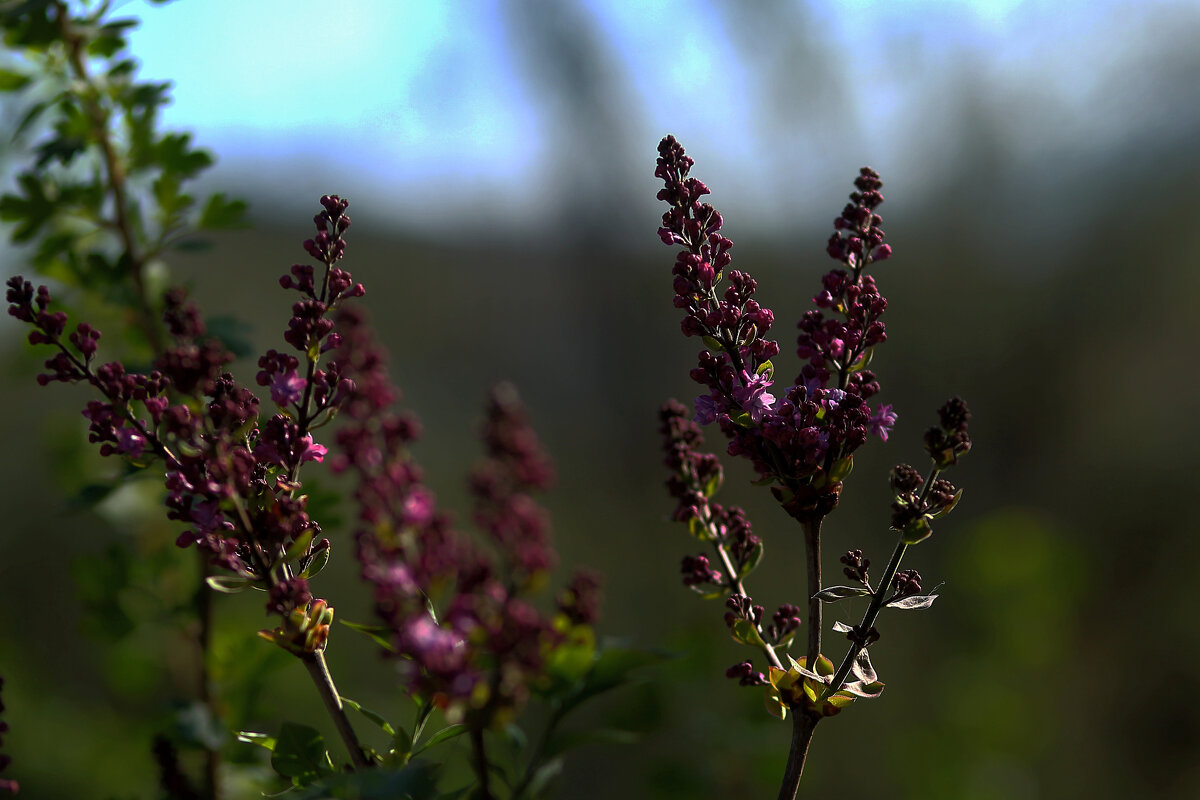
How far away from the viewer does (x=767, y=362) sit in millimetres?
409

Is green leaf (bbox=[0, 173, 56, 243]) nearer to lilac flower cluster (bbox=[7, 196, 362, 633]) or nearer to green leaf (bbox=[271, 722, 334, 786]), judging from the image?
lilac flower cluster (bbox=[7, 196, 362, 633])

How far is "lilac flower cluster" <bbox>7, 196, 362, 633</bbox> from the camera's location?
35 centimetres

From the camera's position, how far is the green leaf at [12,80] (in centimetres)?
76

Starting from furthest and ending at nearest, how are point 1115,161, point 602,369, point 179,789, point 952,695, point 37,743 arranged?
point 602,369 < point 1115,161 < point 952,695 < point 37,743 < point 179,789

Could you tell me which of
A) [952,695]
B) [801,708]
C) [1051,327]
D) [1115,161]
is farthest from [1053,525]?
[801,708]

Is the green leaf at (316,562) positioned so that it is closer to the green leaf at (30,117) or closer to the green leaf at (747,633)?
the green leaf at (747,633)

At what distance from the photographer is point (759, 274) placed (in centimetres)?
371

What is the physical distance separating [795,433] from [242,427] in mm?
289

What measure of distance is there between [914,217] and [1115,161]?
873mm

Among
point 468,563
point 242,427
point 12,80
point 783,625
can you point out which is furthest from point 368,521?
point 12,80

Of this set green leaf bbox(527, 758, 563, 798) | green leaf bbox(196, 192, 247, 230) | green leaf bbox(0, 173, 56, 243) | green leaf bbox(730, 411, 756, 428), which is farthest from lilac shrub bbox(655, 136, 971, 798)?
green leaf bbox(0, 173, 56, 243)

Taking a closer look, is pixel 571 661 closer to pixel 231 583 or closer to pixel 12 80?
pixel 231 583

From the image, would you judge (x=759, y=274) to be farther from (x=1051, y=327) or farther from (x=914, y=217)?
(x=1051, y=327)

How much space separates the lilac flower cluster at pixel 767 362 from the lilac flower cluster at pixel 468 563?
0.12 m
